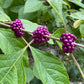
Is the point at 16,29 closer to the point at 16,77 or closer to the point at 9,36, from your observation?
the point at 9,36

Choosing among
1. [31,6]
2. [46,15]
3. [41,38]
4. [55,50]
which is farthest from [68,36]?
[55,50]

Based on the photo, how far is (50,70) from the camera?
91 centimetres

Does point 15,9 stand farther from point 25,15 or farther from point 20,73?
point 20,73

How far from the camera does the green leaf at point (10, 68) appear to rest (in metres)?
0.82

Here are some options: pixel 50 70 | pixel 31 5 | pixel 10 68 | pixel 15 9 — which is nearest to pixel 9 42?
pixel 10 68

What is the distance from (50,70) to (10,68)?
9.9 inches

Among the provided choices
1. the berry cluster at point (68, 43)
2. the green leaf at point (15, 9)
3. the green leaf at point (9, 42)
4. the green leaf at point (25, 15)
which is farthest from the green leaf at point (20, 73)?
the green leaf at point (15, 9)

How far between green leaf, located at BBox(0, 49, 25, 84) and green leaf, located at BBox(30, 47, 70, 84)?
0.39ft

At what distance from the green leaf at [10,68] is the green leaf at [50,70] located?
119 mm

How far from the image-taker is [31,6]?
136 cm

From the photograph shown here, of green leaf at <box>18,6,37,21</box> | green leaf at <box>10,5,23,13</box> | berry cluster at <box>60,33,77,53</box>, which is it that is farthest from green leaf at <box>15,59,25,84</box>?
green leaf at <box>10,5,23,13</box>

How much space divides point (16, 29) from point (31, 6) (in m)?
0.48

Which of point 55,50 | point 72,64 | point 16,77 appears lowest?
point 72,64

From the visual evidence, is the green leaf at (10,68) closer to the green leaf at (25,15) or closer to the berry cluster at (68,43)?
the berry cluster at (68,43)
